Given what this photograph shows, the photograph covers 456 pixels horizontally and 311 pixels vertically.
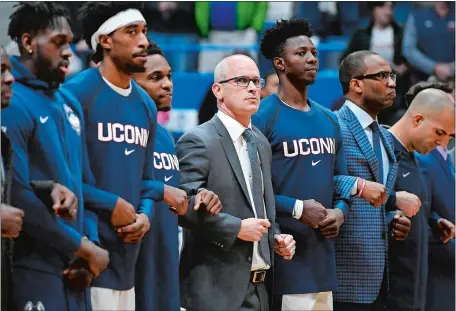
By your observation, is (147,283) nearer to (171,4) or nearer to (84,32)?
(84,32)

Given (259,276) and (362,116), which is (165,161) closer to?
(259,276)

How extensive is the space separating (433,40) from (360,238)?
3.03 meters

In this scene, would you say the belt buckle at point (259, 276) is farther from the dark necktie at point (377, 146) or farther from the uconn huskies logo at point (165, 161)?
the dark necktie at point (377, 146)

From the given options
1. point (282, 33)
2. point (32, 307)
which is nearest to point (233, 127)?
point (282, 33)

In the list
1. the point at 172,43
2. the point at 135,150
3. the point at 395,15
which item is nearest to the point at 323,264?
the point at 135,150

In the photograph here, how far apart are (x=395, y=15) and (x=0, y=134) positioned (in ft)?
15.8

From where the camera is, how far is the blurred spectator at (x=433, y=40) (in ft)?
23.7

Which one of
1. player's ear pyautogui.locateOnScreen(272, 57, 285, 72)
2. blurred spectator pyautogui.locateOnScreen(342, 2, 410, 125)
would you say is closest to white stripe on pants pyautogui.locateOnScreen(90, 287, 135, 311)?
player's ear pyautogui.locateOnScreen(272, 57, 285, 72)

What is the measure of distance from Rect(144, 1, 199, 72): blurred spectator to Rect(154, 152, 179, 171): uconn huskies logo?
2.21 m

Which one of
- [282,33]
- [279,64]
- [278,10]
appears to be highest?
[282,33]

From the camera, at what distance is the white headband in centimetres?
396

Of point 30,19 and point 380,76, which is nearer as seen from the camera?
point 30,19

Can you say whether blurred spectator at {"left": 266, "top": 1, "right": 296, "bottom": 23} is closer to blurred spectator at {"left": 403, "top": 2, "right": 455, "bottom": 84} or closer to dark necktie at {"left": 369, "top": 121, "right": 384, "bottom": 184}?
blurred spectator at {"left": 403, "top": 2, "right": 455, "bottom": 84}

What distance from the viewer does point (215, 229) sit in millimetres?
4238
